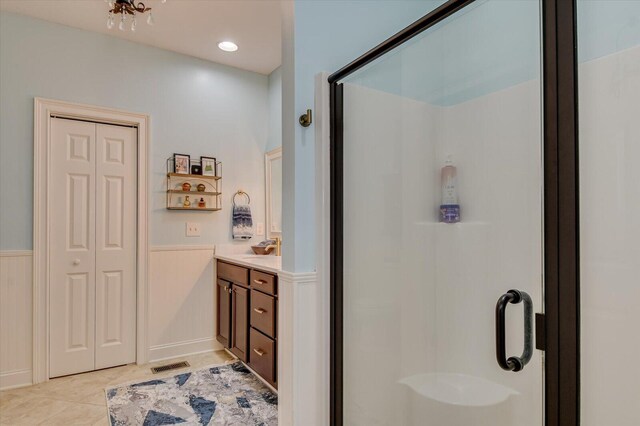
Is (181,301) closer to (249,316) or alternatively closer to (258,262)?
(249,316)

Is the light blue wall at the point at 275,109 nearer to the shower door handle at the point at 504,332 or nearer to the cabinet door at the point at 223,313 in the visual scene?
the cabinet door at the point at 223,313

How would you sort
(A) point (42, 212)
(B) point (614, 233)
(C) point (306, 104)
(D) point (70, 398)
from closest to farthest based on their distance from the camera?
(B) point (614, 233), (C) point (306, 104), (D) point (70, 398), (A) point (42, 212)

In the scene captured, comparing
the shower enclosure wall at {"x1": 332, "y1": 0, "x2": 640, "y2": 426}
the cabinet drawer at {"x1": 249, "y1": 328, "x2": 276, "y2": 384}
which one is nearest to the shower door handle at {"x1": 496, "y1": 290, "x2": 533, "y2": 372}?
the shower enclosure wall at {"x1": 332, "y1": 0, "x2": 640, "y2": 426}

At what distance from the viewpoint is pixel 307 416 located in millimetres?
1788

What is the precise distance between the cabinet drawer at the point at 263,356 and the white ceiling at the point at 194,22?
2201mm

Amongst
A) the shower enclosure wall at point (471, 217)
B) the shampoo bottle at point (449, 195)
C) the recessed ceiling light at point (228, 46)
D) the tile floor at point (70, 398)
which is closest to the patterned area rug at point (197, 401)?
the tile floor at point (70, 398)

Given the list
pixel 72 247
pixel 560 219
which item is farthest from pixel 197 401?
pixel 560 219

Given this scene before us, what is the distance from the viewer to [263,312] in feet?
7.77

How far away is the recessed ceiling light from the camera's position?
3092 millimetres

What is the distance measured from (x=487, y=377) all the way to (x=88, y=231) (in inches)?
114

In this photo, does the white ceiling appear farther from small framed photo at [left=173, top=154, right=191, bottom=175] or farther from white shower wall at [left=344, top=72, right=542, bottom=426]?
white shower wall at [left=344, top=72, right=542, bottom=426]

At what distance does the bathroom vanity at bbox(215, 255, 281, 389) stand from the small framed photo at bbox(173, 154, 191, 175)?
0.79 meters

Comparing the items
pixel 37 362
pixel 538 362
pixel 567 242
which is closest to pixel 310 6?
pixel 567 242

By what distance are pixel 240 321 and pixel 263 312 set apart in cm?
48
